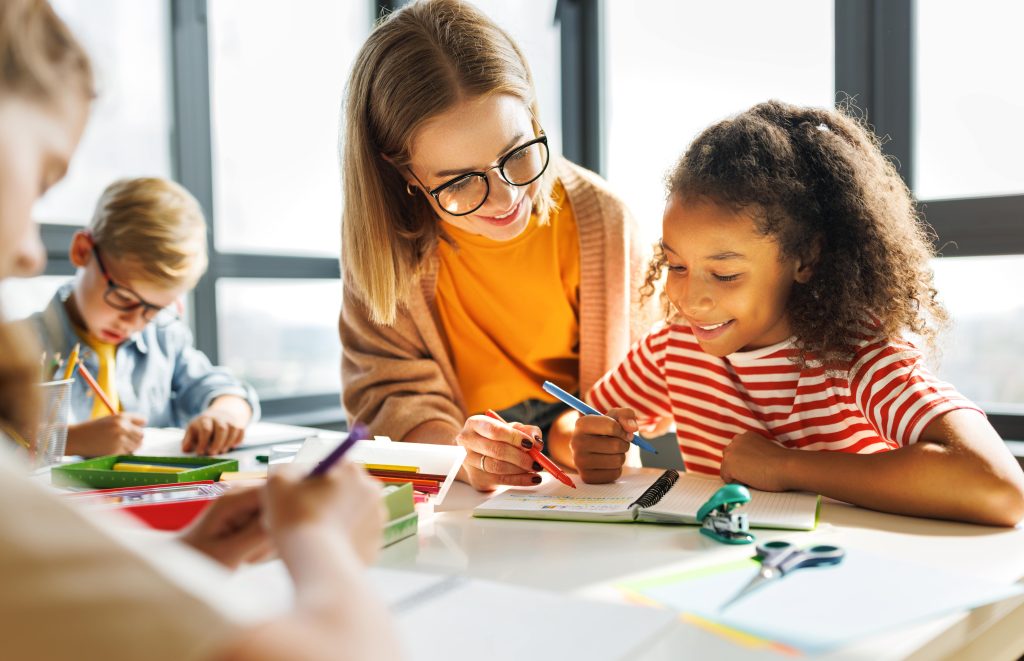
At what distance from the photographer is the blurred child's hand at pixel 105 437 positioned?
4.52ft

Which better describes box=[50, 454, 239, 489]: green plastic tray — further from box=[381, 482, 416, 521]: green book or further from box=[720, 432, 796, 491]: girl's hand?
box=[720, 432, 796, 491]: girl's hand

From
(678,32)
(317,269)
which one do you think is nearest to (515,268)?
(678,32)

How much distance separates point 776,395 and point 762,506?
33 centimetres

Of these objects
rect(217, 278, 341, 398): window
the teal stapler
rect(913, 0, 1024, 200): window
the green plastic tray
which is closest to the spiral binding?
the teal stapler

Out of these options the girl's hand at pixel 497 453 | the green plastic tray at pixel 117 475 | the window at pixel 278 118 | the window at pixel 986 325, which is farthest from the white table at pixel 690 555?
the window at pixel 278 118

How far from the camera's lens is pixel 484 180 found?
1252mm

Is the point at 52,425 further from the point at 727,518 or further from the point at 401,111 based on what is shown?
the point at 727,518

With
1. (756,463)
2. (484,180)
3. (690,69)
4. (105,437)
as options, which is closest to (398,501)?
(756,463)

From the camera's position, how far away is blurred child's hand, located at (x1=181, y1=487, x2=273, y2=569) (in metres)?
0.57

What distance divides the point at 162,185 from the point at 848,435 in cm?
156

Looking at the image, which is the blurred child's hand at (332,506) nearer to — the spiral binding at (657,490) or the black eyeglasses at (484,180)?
the spiral binding at (657,490)

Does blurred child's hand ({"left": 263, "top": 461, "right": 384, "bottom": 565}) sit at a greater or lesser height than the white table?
greater

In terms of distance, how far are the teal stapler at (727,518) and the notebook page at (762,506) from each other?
0.12 ft

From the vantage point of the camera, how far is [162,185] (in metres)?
1.90
